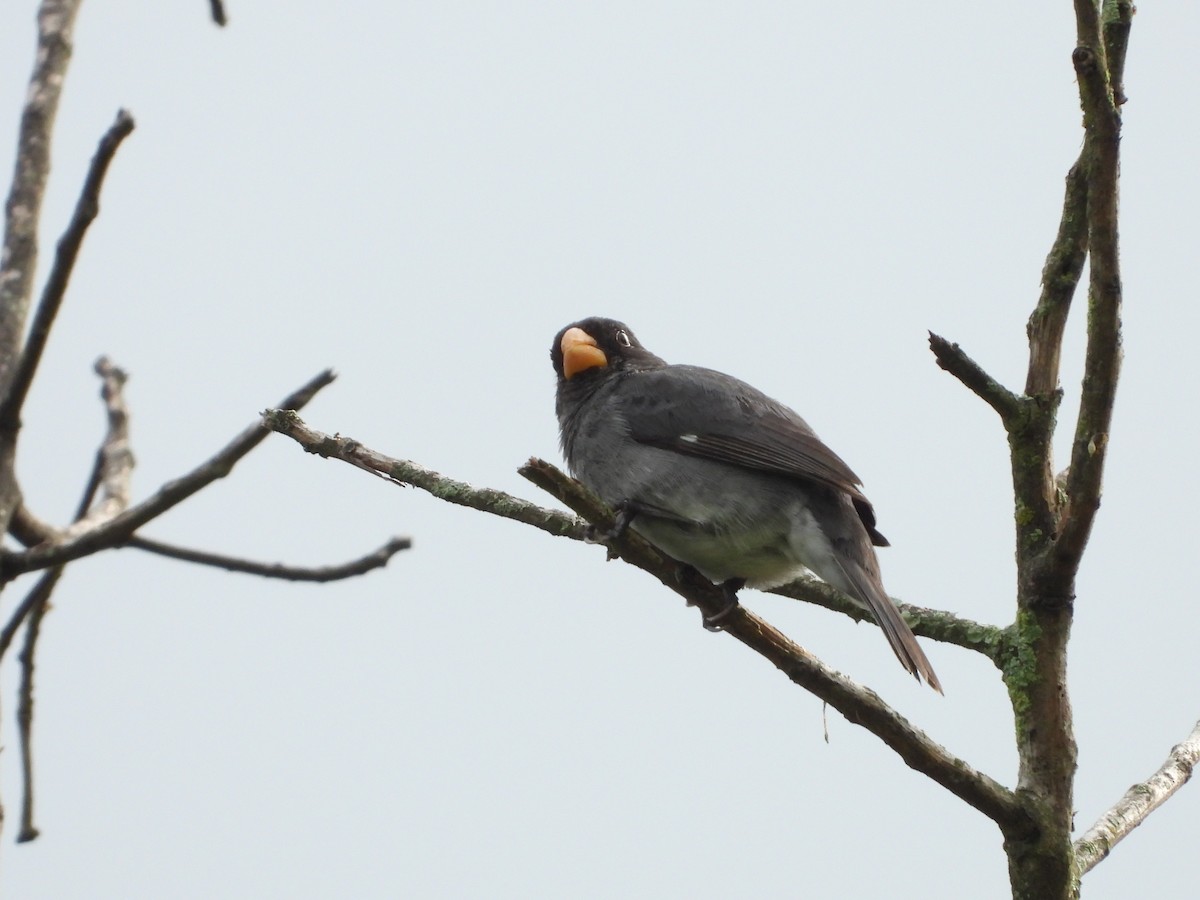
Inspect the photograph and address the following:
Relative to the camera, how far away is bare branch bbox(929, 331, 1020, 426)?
3.20 metres

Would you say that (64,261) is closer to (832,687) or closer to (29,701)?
(29,701)

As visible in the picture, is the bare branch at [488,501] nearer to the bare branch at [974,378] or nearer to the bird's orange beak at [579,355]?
the bare branch at [974,378]

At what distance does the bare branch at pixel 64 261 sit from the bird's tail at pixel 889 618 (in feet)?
9.05

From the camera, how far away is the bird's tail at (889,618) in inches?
160

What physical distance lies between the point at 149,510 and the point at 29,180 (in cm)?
123

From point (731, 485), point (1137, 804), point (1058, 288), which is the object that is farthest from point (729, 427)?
point (1137, 804)

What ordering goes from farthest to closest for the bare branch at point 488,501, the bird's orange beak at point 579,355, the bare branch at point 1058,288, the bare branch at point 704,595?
A: the bird's orange beak at point 579,355, the bare branch at point 488,501, the bare branch at point 1058,288, the bare branch at point 704,595

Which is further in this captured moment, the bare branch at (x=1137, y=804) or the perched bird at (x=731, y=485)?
the perched bird at (x=731, y=485)

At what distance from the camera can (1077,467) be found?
3148 mm

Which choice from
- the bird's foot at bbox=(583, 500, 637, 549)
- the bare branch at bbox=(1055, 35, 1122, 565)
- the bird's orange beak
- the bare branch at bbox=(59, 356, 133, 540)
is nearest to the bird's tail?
the bird's foot at bbox=(583, 500, 637, 549)

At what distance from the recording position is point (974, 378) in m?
3.29

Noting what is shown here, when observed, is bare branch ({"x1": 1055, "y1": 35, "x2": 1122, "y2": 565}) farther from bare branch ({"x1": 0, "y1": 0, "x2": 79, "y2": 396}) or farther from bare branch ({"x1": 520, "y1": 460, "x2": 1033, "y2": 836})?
bare branch ({"x1": 0, "y1": 0, "x2": 79, "y2": 396})

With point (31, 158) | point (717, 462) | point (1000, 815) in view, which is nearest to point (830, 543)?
point (717, 462)

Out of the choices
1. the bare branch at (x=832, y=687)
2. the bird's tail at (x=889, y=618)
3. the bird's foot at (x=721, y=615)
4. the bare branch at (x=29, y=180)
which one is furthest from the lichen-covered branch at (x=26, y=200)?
the bird's tail at (x=889, y=618)
